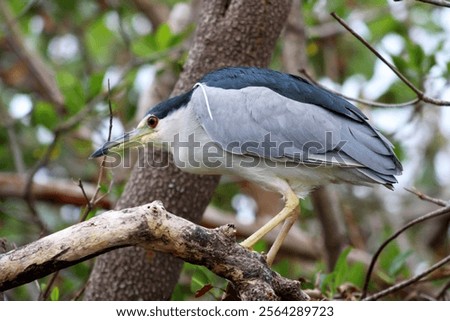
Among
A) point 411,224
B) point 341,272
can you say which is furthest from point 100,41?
point 411,224

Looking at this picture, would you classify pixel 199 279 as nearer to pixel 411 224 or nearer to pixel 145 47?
pixel 411 224

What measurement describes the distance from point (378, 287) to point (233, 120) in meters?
2.03

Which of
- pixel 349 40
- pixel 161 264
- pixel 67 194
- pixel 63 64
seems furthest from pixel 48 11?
pixel 161 264

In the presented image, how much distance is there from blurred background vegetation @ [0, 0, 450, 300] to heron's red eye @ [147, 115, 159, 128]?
3.52ft

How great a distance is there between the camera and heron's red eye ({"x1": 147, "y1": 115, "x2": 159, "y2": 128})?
137 inches

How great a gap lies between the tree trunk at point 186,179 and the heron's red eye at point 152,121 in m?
0.42

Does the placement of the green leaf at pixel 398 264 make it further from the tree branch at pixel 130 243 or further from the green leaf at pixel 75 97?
the green leaf at pixel 75 97

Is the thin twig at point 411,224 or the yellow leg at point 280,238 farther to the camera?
the yellow leg at point 280,238

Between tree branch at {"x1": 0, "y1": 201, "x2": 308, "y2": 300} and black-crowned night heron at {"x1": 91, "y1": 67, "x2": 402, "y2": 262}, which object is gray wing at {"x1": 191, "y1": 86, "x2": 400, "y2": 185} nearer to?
black-crowned night heron at {"x1": 91, "y1": 67, "x2": 402, "y2": 262}

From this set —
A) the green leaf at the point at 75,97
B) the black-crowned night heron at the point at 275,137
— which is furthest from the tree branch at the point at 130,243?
the green leaf at the point at 75,97

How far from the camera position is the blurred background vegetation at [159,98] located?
4.78 meters

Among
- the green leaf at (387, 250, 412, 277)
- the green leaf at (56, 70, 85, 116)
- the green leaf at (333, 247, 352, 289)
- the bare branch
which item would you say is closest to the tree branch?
the green leaf at (333, 247, 352, 289)

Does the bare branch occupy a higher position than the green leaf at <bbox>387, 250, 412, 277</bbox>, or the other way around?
the bare branch

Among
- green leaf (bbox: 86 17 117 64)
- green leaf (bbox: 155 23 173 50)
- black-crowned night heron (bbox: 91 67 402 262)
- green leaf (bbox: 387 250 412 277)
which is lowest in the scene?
green leaf (bbox: 387 250 412 277)
